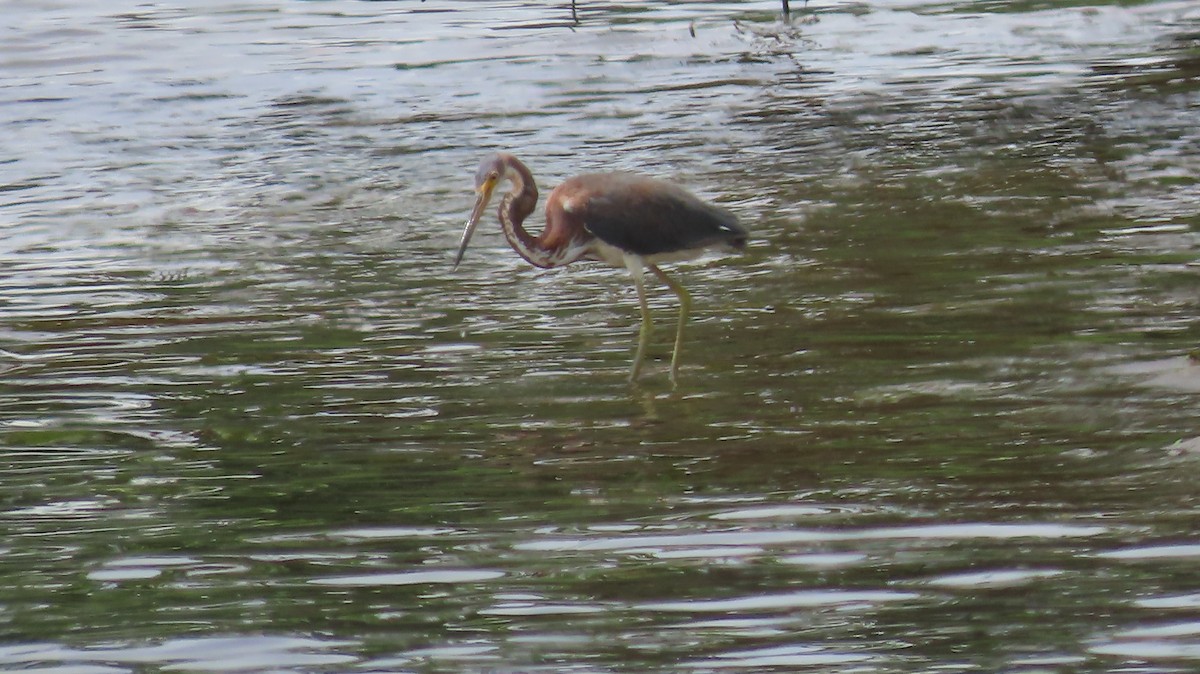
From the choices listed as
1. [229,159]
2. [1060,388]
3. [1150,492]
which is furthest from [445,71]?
[1150,492]

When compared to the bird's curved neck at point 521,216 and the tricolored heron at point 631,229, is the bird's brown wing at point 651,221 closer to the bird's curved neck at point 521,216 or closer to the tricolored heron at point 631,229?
the tricolored heron at point 631,229

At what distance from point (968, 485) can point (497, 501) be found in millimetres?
1613

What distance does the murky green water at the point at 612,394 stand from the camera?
512 centimetres

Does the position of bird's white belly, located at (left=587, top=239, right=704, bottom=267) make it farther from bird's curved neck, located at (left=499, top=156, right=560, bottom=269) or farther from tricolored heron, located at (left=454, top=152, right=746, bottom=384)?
bird's curved neck, located at (left=499, top=156, right=560, bottom=269)

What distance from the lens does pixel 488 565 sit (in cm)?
561

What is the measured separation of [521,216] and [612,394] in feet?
5.09

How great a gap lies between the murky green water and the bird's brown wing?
0.47 metres

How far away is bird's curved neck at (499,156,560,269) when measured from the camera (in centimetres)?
884

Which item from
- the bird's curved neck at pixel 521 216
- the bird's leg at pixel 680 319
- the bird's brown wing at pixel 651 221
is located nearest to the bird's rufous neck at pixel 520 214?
the bird's curved neck at pixel 521 216

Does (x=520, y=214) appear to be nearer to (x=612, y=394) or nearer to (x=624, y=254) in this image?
(x=624, y=254)

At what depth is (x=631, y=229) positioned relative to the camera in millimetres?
8531

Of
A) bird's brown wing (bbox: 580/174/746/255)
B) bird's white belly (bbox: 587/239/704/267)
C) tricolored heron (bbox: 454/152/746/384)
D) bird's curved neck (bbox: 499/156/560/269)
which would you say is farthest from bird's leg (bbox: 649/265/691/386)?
bird's curved neck (bbox: 499/156/560/269)

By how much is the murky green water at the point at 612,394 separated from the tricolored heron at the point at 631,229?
386 mm

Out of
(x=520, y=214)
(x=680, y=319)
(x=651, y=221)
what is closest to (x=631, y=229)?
(x=651, y=221)
